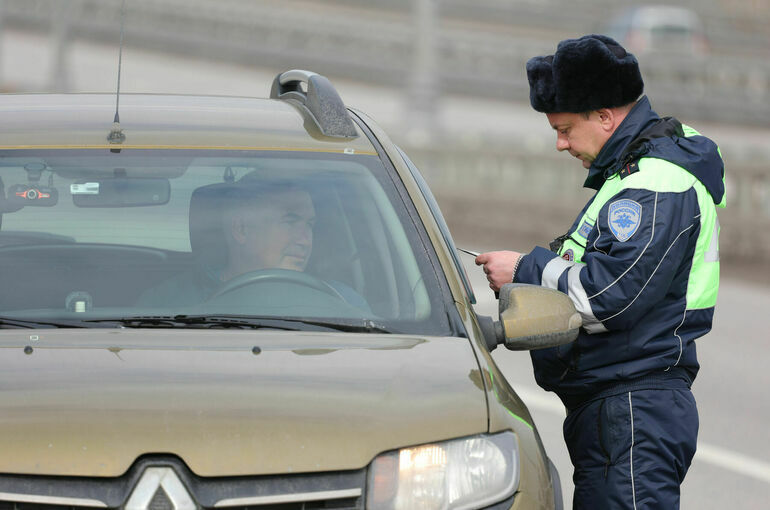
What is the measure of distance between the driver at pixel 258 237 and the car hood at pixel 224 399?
385 millimetres

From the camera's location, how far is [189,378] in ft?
9.93

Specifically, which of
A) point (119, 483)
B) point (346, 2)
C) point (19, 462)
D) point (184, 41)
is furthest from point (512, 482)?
point (346, 2)

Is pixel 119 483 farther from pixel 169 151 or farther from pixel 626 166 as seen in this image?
pixel 626 166

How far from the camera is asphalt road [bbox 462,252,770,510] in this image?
6551 millimetres

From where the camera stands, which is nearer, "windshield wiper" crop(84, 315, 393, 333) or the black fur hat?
"windshield wiper" crop(84, 315, 393, 333)

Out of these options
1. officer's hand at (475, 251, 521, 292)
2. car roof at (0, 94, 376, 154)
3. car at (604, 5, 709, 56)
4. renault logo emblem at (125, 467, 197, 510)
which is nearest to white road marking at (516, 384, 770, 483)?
officer's hand at (475, 251, 521, 292)

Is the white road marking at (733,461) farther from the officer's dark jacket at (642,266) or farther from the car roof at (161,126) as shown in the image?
the car roof at (161,126)

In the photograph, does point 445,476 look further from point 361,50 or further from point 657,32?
point 361,50

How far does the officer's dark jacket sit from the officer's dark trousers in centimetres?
5

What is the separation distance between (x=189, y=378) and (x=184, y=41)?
137 ft

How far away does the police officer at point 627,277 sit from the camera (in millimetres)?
3727

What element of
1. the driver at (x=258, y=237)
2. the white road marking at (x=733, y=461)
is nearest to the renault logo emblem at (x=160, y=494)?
the driver at (x=258, y=237)

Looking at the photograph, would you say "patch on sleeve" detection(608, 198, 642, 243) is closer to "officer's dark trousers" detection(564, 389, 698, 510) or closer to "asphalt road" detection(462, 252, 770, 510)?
"officer's dark trousers" detection(564, 389, 698, 510)

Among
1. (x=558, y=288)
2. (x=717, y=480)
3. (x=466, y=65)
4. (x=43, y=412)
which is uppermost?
(x=466, y=65)
